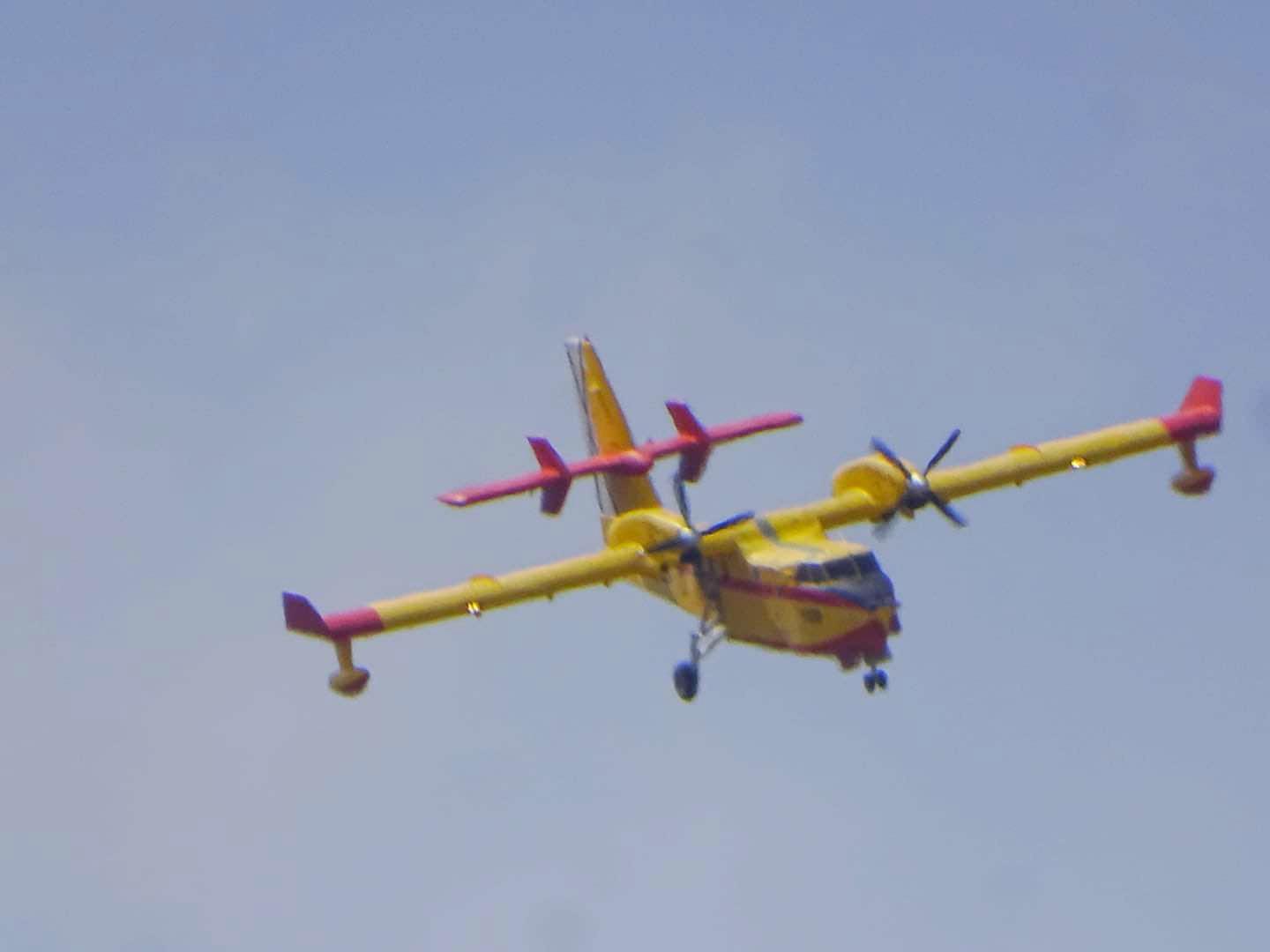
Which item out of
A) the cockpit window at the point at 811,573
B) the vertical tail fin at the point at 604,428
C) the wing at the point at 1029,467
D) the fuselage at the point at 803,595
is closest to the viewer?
the fuselage at the point at 803,595

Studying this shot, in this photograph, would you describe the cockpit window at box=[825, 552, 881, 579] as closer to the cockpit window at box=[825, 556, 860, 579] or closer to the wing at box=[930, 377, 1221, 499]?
the cockpit window at box=[825, 556, 860, 579]

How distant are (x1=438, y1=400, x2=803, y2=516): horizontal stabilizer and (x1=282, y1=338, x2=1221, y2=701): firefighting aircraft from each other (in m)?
0.03

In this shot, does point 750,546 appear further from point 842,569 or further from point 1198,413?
point 1198,413

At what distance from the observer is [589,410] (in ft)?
309

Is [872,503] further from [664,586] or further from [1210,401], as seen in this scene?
[1210,401]

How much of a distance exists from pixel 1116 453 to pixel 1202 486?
270 centimetres

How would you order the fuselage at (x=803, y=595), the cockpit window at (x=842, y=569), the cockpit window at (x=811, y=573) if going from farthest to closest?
the cockpit window at (x=811, y=573) < the cockpit window at (x=842, y=569) < the fuselage at (x=803, y=595)

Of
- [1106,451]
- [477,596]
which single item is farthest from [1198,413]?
[477,596]

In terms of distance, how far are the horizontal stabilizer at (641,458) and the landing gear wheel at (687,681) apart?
6332 millimetres

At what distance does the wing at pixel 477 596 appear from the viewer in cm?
8225

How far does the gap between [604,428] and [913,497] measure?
11642mm

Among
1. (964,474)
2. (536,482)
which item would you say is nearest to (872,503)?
(964,474)

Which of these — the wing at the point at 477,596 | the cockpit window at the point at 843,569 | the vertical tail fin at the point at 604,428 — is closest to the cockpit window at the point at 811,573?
the cockpit window at the point at 843,569

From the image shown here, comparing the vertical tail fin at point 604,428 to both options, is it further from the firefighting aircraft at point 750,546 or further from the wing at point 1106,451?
the wing at point 1106,451
